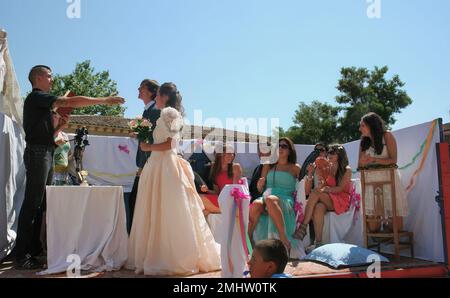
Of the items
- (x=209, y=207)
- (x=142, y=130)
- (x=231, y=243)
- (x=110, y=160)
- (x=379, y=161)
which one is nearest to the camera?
(x=231, y=243)

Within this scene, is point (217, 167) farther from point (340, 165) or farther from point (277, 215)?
point (340, 165)

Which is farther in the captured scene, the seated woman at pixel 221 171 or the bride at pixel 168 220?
the seated woman at pixel 221 171

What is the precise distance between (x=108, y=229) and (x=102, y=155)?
419cm

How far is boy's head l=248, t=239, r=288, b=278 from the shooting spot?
254 centimetres

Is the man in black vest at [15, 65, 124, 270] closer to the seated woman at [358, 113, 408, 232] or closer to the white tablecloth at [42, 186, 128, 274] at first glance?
the white tablecloth at [42, 186, 128, 274]

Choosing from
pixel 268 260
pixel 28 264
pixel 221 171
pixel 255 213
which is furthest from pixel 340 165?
pixel 28 264

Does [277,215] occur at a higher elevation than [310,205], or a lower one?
lower

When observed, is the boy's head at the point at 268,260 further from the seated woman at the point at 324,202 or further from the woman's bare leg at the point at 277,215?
the seated woman at the point at 324,202

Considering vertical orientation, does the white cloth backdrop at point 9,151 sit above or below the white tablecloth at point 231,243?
above

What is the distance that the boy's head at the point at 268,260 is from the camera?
2.54 m

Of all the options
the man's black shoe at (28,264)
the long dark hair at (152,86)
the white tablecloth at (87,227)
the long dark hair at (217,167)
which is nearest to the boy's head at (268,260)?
the white tablecloth at (87,227)

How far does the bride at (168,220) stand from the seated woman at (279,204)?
3.02 ft

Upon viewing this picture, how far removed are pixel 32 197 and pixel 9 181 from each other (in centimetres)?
69

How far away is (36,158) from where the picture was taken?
4.19 metres
